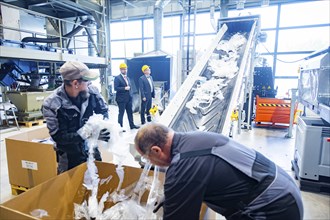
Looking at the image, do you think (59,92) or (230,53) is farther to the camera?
(230,53)

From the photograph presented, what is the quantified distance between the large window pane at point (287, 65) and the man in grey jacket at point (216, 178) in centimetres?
689

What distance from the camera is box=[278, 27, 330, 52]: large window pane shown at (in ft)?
20.9

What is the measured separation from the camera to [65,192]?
135cm

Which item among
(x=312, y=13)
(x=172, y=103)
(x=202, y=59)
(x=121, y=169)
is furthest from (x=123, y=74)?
(x=312, y=13)

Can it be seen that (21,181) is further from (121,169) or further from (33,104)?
(33,104)

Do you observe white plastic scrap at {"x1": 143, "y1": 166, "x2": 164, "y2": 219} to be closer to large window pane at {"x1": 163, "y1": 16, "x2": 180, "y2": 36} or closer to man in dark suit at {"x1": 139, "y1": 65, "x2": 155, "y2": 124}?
man in dark suit at {"x1": 139, "y1": 65, "x2": 155, "y2": 124}

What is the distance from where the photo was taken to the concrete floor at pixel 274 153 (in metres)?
2.06

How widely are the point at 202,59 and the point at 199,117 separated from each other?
104 cm

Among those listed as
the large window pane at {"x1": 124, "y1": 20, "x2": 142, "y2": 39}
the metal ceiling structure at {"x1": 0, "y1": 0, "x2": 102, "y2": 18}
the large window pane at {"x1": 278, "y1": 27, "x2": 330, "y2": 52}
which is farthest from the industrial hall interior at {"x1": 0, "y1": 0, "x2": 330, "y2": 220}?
the large window pane at {"x1": 124, "y1": 20, "x2": 142, "y2": 39}

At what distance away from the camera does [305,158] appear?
2.33 meters

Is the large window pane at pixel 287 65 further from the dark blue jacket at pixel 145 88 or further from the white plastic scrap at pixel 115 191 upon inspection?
the white plastic scrap at pixel 115 191

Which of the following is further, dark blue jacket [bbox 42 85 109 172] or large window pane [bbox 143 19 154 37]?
large window pane [bbox 143 19 154 37]

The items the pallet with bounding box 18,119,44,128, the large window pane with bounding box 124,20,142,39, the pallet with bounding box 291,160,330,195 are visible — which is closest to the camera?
the pallet with bounding box 291,160,330,195

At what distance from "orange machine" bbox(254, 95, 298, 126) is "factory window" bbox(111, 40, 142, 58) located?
5602mm
